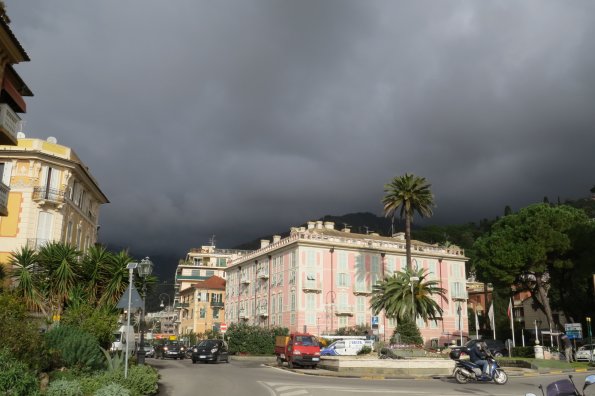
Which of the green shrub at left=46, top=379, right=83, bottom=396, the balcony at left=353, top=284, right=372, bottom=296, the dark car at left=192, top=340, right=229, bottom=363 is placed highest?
the balcony at left=353, top=284, right=372, bottom=296

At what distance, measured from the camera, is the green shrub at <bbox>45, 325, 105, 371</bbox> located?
16156mm

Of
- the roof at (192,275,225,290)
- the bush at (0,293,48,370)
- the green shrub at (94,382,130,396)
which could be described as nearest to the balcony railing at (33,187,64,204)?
the bush at (0,293,48,370)

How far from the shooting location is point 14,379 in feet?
33.5

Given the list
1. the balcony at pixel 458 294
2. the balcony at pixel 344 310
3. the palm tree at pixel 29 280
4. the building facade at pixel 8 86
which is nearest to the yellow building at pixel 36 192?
the palm tree at pixel 29 280

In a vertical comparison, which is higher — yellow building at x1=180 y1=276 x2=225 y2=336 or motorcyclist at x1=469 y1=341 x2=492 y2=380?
yellow building at x1=180 y1=276 x2=225 y2=336

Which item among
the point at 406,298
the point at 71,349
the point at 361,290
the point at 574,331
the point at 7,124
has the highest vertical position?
the point at 7,124

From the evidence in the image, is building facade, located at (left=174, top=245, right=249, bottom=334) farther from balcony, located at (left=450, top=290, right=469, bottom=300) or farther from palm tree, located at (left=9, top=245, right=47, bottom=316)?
palm tree, located at (left=9, top=245, right=47, bottom=316)

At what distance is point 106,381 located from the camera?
555 inches

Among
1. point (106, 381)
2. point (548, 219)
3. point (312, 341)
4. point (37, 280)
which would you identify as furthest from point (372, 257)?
point (106, 381)

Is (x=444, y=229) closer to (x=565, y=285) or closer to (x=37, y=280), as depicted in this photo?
(x=565, y=285)

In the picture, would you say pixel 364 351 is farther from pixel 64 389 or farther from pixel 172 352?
pixel 64 389

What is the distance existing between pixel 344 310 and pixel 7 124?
162ft

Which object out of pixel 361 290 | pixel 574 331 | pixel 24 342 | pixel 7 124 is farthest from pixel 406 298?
pixel 24 342

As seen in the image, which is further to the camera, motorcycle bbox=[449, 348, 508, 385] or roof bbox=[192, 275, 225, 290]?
roof bbox=[192, 275, 225, 290]
